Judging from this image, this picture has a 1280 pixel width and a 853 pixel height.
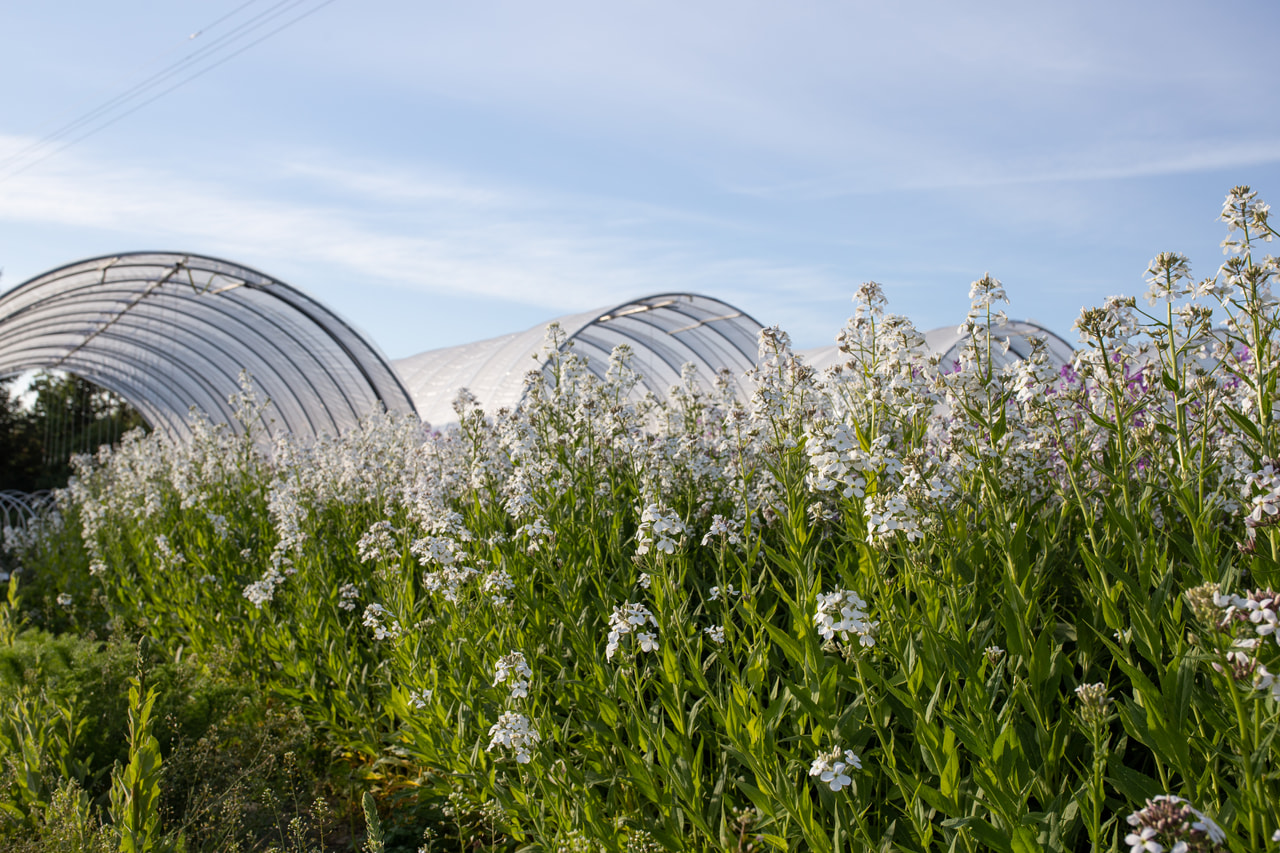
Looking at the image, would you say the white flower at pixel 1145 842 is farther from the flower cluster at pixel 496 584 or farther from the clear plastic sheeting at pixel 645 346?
the clear plastic sheeting at pixel 645 346

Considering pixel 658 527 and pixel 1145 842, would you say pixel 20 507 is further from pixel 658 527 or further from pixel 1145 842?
pixel 1145 842

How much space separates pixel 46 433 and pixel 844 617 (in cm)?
3948

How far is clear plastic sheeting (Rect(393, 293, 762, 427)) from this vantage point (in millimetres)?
20078

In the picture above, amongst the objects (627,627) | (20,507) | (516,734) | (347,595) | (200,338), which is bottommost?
(516,734)

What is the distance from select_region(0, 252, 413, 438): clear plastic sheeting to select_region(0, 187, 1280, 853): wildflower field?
931cm

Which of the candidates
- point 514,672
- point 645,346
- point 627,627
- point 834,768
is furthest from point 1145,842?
point 645,346

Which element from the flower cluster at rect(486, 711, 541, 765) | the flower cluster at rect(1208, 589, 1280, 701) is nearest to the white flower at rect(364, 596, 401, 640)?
the flower cluster at rect(486, 711, 541, 765)

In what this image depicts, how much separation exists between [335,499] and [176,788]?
3062 millimetres

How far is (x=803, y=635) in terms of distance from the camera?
Result: 10.1 feet

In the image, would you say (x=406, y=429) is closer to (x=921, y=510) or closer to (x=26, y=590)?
(x=26, y=590)

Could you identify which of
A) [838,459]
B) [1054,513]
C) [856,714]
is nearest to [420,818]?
[856,714]

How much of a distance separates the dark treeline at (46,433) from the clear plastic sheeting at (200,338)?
619 cm

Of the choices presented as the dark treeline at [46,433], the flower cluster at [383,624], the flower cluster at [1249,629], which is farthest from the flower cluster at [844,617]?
the dark treeline at [46,433]

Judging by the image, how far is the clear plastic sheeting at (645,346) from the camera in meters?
20.1
